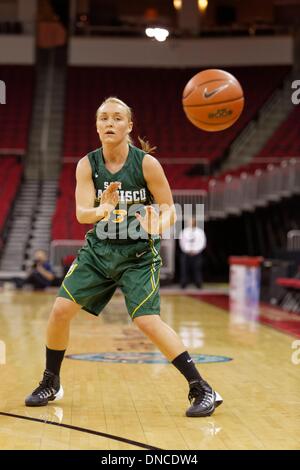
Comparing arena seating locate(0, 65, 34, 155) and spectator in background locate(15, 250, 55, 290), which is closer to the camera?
spectator in background locate(15, 250, 55, 290)

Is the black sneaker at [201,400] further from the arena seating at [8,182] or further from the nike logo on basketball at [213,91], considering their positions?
the arena seating at [8,182]

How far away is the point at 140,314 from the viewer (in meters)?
5.34

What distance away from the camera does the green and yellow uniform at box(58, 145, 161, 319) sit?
17.8 feet

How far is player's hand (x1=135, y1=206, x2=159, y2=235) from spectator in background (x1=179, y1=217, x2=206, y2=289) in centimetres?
1539

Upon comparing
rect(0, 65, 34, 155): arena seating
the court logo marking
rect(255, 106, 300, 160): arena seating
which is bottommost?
the court logo marking

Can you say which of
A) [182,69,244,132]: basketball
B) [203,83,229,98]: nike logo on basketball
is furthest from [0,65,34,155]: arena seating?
[203,83,229,98]: nike logo on basketball

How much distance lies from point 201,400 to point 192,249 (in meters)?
15.5

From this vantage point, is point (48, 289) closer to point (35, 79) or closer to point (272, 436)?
point (35, 79)

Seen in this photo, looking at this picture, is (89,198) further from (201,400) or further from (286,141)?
(286,141)

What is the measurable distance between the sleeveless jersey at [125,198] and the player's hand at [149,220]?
0.23 meters

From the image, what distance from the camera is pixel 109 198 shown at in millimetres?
5078

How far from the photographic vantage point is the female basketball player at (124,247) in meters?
5.36

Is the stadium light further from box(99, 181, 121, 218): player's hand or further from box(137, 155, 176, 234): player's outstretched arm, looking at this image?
box(99, 181, 121, 218): player's hand

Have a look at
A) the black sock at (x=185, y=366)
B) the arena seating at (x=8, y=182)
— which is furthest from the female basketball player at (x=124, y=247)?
the arena seating at (x=8, y=182)
